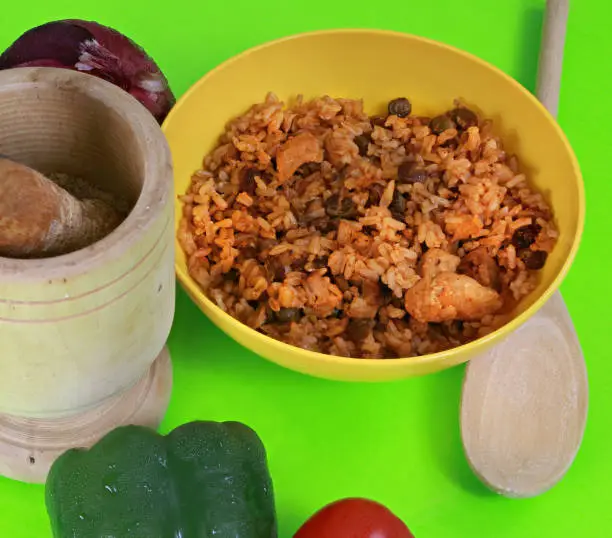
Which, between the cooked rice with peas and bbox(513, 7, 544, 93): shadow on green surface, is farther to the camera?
bbox(513, 7, 544, 93): shadow on green surface

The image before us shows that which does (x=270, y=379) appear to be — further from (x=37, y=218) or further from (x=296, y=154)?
(x=37, y=218)

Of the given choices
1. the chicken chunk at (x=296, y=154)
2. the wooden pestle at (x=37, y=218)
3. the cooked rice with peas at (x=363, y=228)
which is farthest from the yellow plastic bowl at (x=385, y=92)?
the wooden pestle at (x=37, y=218)

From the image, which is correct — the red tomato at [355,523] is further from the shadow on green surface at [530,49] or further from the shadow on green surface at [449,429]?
the shadow on green surface at [530,49]

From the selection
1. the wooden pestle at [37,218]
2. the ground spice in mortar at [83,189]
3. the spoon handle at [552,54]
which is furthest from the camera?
the spoon handle at [552,54]

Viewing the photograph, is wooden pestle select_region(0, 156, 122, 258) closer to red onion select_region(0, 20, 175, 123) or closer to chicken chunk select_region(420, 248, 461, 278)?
red onion select_region(0, 20, 175, 123)

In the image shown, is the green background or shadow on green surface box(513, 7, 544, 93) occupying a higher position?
shadow on green surface box(513, 7, 544, 93)

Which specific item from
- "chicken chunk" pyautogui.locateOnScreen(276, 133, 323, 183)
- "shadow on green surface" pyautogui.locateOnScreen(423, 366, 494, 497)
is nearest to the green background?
"shadow on green surface" pyautogui.locateOnScreen(423, 366, 494, 497)

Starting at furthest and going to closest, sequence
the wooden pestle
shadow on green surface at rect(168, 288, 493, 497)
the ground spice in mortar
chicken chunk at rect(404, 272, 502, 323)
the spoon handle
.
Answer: the spoon handle
shadow on green surface at rect(168, 288, 493, 497)
chicken chunk at rect(404, 272, 502, 323)
the ground spice in mortar
the wooden pestle

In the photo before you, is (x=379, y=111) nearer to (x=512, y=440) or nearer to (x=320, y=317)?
(x=320, y=317)
